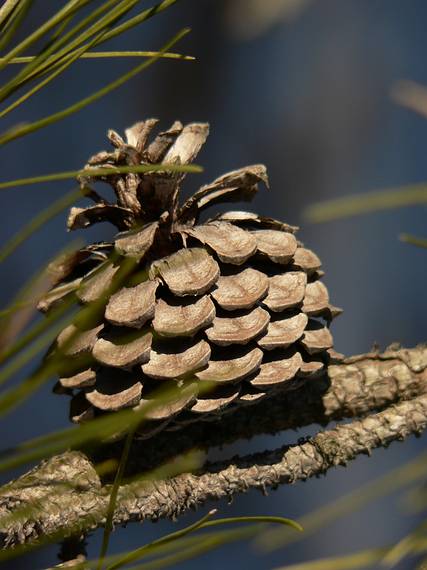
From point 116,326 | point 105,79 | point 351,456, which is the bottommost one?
point 351,456

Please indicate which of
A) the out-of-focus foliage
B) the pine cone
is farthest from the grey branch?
the out-of-focus foliage

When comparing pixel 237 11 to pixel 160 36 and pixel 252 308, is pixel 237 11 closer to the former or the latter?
pixel 160 36

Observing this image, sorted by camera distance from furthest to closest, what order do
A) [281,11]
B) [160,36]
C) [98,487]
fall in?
[160,36], [281,11], [98,487]

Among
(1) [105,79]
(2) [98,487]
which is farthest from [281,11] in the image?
(2) [98,487]

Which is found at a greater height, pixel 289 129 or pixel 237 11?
pixel 237 11

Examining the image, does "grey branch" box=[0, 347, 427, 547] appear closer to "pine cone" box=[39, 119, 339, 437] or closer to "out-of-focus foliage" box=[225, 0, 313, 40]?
"pine cone" box=[39, 119, 339, 437]

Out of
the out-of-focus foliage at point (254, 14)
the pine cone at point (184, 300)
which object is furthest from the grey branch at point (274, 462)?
the out-of-focus foliage at point (254, 14)

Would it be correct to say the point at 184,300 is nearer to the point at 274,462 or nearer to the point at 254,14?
the point at 274,462
